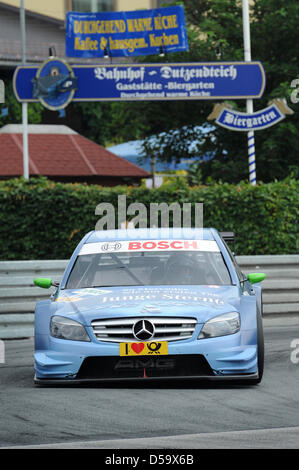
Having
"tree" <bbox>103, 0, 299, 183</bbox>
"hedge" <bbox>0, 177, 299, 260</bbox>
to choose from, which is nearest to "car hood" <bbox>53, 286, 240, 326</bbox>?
"hedge" <bbox>0, 177, 299, 260</bbox>

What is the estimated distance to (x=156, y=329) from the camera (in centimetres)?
812

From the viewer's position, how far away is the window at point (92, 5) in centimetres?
4478

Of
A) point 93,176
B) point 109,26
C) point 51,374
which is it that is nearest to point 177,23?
point 109,26

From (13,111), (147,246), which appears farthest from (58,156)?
(147,246)

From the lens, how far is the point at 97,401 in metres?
7.84

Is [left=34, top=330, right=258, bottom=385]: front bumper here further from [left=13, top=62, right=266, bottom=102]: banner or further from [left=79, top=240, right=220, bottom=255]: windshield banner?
[left=13, top=62, right=266, bottom=102]: banner

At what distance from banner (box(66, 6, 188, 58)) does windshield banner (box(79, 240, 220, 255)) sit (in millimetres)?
13299

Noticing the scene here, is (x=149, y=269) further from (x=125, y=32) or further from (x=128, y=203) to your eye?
(x=125, y=32)

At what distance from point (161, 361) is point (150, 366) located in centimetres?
10

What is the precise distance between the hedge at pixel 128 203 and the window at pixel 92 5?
28.6 m

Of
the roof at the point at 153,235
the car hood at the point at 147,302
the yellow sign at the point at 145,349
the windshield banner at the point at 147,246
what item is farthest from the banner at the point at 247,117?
the yellow sign at the point at 145,349

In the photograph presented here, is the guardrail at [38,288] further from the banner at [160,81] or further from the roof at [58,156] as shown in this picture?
the roof at [58,156]
